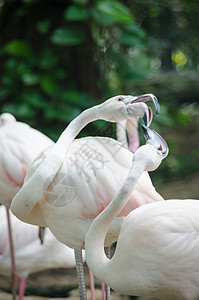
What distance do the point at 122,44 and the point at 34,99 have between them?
2.62 feet

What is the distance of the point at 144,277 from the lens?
1536 mm

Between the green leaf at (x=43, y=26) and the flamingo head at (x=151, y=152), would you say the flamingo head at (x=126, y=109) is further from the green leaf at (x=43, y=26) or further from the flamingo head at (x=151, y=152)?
the green leaf at (x=43, y=26)

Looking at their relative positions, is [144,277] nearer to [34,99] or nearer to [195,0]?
[34,99]

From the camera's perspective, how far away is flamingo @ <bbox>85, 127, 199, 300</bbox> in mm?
1541

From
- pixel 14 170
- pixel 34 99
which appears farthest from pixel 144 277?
pixel 34 99

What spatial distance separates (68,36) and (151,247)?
7.87 ft

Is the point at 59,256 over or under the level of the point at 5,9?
under

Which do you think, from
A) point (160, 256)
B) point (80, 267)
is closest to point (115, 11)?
point (80, 267)

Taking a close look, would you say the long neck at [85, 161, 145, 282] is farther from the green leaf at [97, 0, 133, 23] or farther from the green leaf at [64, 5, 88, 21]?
the green leaf at [64, 5, 88, 21]

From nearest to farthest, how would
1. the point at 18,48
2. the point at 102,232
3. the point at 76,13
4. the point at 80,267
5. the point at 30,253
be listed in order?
the point at 102,232
the point at 80,267
the point at 30,253
the point at 76,13
the point at 18,48

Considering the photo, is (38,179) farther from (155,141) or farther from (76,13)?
(76,13)

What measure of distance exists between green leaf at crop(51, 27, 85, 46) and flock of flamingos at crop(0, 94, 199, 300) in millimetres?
1449

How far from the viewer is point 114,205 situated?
5.27ft

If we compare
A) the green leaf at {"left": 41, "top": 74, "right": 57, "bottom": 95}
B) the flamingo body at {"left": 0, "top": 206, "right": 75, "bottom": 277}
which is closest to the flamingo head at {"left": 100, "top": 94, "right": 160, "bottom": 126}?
the flamingo body at {"left": 0, "top": 206, "right": 75, "bottom": 277}
